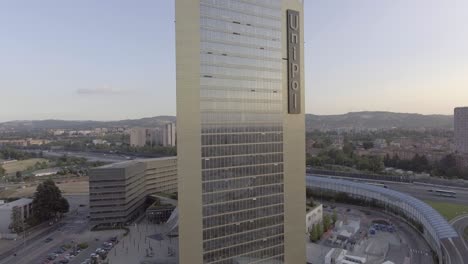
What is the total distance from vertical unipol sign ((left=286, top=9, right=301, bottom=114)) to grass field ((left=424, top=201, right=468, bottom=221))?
122ft

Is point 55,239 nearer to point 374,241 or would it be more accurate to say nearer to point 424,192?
point 374,241

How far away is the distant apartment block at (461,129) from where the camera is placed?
133 m

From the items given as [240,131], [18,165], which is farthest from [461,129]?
[18,165]

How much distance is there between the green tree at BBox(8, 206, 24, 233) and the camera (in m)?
56.2

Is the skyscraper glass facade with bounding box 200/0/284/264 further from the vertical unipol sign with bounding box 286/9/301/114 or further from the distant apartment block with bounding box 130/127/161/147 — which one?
the distant apartment block with bounding box 130/127/161/147

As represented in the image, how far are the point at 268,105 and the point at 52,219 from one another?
51796mm

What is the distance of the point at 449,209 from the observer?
2320 inches

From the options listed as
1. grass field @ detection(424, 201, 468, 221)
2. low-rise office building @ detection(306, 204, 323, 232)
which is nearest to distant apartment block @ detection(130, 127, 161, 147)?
low-rise office building @ detection(306, 204, 323, 232)

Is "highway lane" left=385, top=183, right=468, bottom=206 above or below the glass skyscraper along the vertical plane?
below

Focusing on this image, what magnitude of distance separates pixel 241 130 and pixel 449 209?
46.9 m

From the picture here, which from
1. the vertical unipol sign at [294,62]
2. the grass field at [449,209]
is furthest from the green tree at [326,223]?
the vertical unipol sign at [294,62]

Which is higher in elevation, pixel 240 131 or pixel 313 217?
pixel 240 131

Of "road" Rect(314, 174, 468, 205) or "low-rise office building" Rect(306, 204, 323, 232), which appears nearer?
"low-rise office building" Rect(306, 204, 323, 232)

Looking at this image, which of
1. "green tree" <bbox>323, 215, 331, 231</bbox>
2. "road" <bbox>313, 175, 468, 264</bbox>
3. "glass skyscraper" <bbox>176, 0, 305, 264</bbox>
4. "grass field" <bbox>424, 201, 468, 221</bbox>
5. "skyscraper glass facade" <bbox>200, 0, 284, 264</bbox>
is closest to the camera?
"glass skyscraper" <bbox>176, 0, 305, 264</bbox>
